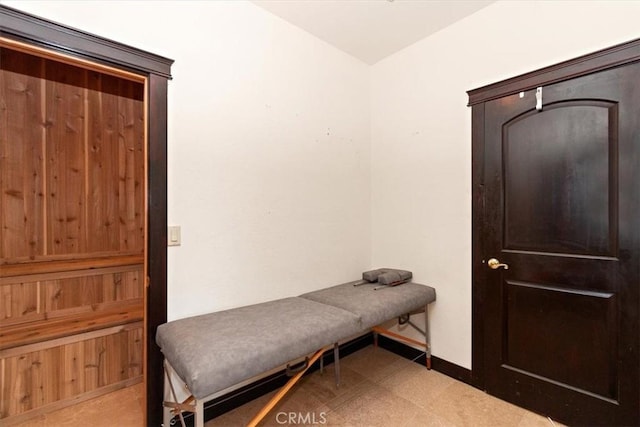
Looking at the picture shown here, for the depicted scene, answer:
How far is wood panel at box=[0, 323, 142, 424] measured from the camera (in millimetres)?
1884

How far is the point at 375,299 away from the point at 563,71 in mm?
1868

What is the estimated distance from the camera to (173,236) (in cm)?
176

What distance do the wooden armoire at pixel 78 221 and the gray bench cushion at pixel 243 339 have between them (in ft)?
1.13

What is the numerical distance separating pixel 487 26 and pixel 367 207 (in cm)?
170

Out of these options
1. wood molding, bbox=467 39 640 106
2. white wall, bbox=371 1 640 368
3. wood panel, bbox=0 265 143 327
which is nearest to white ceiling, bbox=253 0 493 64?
white wall, bbox=371 1 640 368

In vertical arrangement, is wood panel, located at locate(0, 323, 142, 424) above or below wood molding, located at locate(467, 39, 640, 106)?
below

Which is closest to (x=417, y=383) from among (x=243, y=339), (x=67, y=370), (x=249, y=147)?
(x=243, y=339)

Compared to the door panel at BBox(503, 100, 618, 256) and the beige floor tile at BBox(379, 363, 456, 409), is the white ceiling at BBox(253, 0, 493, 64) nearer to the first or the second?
the door panel at BBox(503, 100, 618, 256)

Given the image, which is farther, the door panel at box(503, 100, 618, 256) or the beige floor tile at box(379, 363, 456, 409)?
the beige floor tile at box(379, 363, 456, 409)

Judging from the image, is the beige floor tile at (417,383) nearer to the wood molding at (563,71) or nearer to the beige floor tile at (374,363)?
the beige floor tile at (374,363)

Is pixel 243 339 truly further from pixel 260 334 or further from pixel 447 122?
pixel 447 122

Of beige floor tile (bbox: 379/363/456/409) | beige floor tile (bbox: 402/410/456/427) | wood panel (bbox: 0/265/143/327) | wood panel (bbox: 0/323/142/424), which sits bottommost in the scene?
beige floor tile (bbox: 379/363/456/409)

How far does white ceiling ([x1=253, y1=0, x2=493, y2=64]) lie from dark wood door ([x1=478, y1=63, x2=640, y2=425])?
2.59 feet

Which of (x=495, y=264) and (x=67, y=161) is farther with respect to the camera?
(x=67, y=161)
